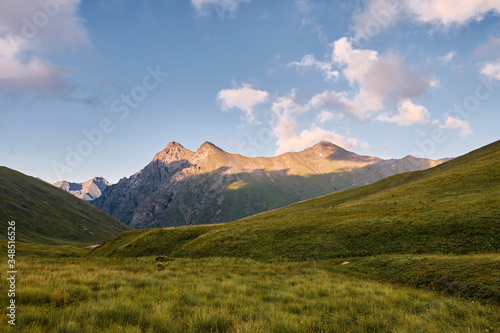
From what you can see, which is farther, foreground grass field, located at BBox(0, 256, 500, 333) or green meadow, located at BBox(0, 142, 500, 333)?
green meadow, located at BBox(0, 142, 500, 333)

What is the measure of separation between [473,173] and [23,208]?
26428 cm

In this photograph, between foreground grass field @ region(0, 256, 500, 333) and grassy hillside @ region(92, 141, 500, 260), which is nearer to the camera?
foreground grass field @ region(0, 256, 500, 333)

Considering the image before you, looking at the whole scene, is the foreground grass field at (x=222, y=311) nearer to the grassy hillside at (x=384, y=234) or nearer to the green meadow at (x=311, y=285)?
the green meadow at (x=311, y=285)

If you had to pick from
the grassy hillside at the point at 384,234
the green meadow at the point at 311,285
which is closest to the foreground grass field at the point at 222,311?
the green meadow at the point at 311,285

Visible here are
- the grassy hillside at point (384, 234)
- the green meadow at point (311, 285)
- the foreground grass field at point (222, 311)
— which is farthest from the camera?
the grassy hillside at point (384, 234)

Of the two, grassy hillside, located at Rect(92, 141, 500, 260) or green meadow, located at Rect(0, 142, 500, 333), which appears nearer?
green meadow, located at Rect(0, 142, 500, 333)

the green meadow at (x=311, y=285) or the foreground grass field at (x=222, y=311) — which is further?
the green meadow at (x=311, y=285)

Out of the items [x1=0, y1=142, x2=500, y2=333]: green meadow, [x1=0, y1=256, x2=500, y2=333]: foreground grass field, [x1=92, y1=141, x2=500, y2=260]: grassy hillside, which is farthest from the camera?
[x1=92, y1=141, x2=500, y2=260]: grassy hillside

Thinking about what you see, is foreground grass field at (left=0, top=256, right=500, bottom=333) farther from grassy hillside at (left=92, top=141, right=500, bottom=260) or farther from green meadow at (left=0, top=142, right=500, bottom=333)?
grassy hillside at (left=92, top=141, right=500, bottom=260)

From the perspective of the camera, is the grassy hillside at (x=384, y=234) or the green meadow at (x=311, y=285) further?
A: the grassy hillside at (x=384, y=234)

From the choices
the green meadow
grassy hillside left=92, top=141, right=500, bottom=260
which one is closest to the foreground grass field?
the green meadow

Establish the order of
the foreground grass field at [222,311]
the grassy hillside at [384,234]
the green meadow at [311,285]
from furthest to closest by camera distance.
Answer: the grassy hillside at [384,234]
the green meadow at [311,285]
the foreground grass field at [222,311]

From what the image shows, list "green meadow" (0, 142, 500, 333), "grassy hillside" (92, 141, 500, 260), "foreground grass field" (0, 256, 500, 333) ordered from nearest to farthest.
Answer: "foreground grass field" (0, 256, 500, 333) < "green meadow" (0, 142, 500, 333) < "grassy hillside" (92, 141, 500, 260)

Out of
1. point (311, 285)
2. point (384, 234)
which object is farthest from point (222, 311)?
point (384, 234)
